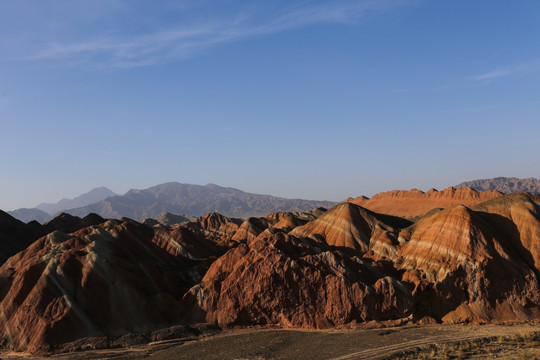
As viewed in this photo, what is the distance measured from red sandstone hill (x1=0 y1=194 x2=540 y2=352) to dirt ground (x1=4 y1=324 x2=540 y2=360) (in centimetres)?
236

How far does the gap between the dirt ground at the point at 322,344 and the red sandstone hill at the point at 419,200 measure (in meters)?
80.3

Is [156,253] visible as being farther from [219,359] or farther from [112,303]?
[219,359]

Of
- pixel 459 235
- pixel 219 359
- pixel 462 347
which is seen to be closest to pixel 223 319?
pixel 219 359

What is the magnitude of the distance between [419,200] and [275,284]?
9737 cm

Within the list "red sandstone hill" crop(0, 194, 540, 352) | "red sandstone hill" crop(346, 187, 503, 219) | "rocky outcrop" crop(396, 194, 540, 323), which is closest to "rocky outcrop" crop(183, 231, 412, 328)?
"red sandstone hill" crop(0, 194, 540, 352)

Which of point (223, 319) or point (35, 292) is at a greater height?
point (35, 292)

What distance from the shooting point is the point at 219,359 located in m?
34.0

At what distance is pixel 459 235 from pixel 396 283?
41.7ft

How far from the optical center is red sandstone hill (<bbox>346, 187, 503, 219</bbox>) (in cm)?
11550

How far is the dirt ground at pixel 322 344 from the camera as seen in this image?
33969mm

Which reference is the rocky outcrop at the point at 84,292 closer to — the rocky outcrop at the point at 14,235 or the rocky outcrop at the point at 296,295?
the rocky outcrop at the point at 296,295

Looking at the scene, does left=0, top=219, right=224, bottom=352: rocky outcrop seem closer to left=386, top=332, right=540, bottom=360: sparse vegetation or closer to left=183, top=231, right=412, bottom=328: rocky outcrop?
left=183, top=231, right=412, bottom=328: rocky outcrop

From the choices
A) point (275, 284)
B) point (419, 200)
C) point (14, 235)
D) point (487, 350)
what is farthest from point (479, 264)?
point (419, 200)

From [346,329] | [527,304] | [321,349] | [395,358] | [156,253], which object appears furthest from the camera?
[156,253]
